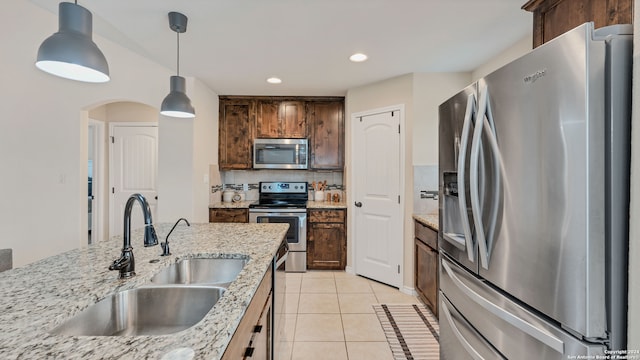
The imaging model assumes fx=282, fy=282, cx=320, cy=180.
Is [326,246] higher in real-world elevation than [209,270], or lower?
lower

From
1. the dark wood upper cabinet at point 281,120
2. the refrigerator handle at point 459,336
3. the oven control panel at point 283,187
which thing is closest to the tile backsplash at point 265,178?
the oven control panel at point 283,187

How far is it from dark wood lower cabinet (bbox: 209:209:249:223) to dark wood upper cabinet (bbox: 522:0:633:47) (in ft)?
10.9

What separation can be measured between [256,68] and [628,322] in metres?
3.10

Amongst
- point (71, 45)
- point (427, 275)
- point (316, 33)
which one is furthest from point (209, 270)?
point (427, 275)

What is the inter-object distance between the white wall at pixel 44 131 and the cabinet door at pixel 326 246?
2.48 m

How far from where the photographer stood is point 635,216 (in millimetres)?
790

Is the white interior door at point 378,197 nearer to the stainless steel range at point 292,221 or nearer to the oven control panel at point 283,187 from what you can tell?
the stainless steel range at point 292,221

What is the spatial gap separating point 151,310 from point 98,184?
4.23 meters

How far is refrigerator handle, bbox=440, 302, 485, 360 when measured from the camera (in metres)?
1.26

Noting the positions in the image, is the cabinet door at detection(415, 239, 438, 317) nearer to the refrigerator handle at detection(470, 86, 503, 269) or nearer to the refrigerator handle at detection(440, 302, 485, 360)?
the refrigerator handle at detection(440, 302, 485, 360)

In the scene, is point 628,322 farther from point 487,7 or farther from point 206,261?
point 487,7

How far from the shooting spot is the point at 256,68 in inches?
117

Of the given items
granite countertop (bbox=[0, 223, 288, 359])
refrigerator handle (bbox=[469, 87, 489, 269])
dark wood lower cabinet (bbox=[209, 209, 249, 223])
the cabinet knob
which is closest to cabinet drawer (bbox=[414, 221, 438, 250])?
refrigerator handle (bbox=[469, 87, 489, 269])

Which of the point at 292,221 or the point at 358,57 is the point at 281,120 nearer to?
A: the point at 292,221
